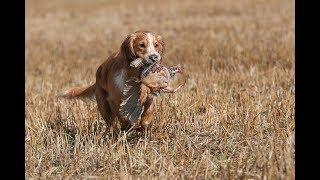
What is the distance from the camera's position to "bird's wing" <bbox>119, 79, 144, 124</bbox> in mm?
5062

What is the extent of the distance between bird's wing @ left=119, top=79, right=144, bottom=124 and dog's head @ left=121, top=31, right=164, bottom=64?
0.94 feet

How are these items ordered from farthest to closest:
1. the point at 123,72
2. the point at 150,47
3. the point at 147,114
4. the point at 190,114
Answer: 1. the point at 190,114
2. the point at 147,114
3. the point at 123,72
4. the point at 150,47

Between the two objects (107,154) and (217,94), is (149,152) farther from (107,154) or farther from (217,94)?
(217,94)

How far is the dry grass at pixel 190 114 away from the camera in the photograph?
4449 mm

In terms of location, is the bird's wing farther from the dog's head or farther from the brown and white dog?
the dog's head

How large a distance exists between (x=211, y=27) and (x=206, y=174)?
12.0m

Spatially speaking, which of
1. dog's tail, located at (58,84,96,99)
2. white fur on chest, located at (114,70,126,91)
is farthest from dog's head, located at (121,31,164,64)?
dog's tail, located at (58,84,96,99)

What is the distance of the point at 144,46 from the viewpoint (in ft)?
15.7

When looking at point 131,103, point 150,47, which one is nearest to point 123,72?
point 131,103

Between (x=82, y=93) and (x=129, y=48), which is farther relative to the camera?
(x=82, y=93)

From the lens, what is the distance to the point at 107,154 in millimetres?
4754

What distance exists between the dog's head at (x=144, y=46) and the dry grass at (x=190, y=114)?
70 cm

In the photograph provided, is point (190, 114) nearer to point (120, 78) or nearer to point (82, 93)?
point (82, 93)

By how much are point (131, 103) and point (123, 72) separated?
0.28 m
